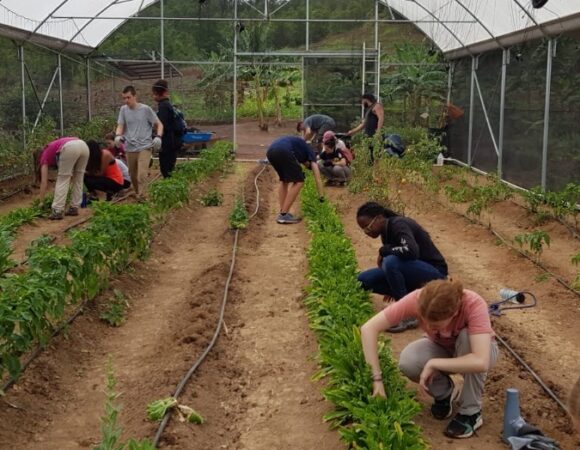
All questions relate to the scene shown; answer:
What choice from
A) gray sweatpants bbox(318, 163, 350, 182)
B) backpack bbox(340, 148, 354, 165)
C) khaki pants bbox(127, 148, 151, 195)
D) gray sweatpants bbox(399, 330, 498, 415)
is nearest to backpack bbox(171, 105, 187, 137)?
khaki pants bbox(127, 148, 151, 195)

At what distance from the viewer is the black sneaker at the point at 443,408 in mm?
4316

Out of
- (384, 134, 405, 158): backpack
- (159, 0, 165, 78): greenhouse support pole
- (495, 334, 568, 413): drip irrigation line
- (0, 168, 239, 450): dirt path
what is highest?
(159, 0, 165, 78): greenhouse support pole

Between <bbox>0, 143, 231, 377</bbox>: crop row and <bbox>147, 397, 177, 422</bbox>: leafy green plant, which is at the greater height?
<bbox>0, 143, 231, 377</bbox>: crop row

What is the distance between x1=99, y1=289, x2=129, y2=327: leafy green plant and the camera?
6.33 m

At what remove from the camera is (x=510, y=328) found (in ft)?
20.1

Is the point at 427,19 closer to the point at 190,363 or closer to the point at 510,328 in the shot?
the point at 510,328

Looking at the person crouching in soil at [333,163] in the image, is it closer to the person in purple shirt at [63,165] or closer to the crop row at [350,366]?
the person in purple shirt at [63,165]

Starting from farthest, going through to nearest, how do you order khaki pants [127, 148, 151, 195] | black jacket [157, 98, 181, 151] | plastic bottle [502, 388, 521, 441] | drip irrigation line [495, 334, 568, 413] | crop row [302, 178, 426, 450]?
1. black jacket [157, 98, 181, 151]
2. khaki pants [127, 148, 151, 195]
3. drip irrigation line [495, 334, 568, 413]
4. plastic bottle [502, 388, 521, 441]
5. crop row [302, 178, 426, 450]

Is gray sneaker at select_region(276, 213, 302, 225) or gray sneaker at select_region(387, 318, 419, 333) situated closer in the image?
gray sneaker at select_region(387, 318, 419, 333)

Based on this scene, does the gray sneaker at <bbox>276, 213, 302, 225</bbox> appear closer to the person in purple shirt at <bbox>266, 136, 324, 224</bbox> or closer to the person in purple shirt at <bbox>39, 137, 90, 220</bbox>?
the person in purple shirt at <bbox>266, 136, 324, 224</bbox>

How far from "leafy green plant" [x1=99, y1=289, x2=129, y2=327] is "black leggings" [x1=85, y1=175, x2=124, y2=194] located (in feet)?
14.6

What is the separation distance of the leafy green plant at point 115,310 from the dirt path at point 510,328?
2.08 m

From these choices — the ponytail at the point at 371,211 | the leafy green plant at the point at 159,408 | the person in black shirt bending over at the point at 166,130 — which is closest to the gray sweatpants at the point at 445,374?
the leafy green plant at the point at 159,408

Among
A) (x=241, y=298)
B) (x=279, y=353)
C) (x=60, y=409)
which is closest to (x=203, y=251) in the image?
(x=241, y=298)
